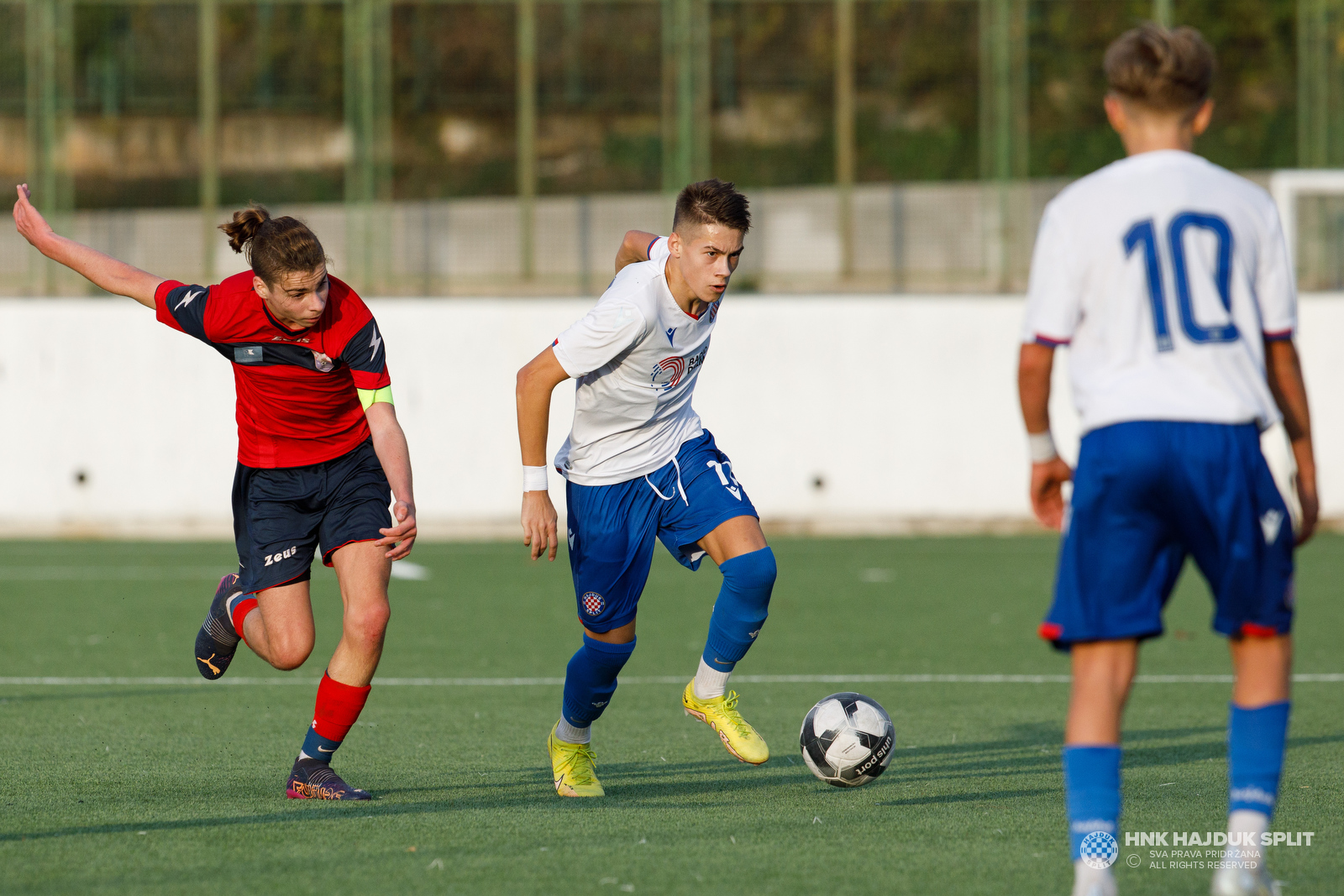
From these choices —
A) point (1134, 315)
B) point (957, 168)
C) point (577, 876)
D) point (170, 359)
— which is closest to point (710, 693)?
point (577, 876)

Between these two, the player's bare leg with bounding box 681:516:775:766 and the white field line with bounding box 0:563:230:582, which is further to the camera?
the white field line with bounding box 0:563:230:582

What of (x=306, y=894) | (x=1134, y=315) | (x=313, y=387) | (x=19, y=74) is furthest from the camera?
(x=19, y=74)

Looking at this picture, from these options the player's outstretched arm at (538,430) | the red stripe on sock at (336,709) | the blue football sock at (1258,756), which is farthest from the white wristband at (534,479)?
the blue football sock at (1258,756)

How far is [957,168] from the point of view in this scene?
16.6m

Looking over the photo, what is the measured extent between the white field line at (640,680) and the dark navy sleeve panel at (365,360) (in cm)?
273

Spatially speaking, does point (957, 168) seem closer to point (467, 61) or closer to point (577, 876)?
point (467, 61)

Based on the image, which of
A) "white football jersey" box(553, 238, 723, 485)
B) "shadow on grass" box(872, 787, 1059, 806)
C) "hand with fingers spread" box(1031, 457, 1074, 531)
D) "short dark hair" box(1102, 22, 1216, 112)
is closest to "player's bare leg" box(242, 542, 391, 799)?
"white football jersey" box(553, 238, 723, 485)

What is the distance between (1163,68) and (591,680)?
2718 mm

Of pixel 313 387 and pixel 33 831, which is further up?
pixel 313 387

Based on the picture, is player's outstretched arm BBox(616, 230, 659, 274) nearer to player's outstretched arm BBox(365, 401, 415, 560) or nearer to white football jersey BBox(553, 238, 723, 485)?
white football jersey BBox(553, 238, 723, 485)

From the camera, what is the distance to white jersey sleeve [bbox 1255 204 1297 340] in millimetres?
3354

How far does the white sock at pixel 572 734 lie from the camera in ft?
16.9

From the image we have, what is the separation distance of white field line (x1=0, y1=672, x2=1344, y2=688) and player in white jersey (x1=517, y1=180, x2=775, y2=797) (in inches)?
89.3

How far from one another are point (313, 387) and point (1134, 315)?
282 cm
